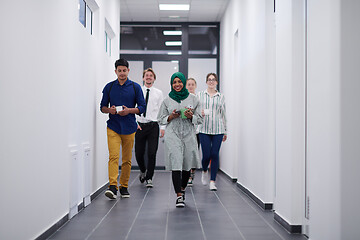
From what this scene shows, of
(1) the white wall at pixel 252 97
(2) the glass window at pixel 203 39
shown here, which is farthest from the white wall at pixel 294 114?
(2) the glass window at pixel 203 39

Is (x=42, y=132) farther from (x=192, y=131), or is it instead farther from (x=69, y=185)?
(x=192, y=131)

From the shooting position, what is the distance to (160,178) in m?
7.33

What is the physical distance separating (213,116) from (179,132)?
1324mm

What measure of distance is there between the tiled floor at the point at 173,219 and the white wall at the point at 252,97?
414mm

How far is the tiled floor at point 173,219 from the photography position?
3230mm

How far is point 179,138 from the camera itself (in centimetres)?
445

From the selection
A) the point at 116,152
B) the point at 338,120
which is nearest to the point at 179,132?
the point at 116,152

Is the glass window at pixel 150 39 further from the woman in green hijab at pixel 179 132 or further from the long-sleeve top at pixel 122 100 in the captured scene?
the woman in green hijab at pixel 179 132

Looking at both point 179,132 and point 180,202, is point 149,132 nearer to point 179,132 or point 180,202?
point 179,132

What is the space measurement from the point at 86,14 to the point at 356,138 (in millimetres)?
3626

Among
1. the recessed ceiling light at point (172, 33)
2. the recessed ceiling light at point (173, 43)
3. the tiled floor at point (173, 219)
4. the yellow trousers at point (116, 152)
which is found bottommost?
the tiled floor at point (173, 219)

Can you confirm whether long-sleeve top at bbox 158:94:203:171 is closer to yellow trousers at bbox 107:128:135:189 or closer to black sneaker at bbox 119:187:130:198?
yellow trousers at bbox 107:128:135:189

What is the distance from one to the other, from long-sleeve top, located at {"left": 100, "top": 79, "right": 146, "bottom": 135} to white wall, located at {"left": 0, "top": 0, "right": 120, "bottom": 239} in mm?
229

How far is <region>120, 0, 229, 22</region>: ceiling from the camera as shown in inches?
308
